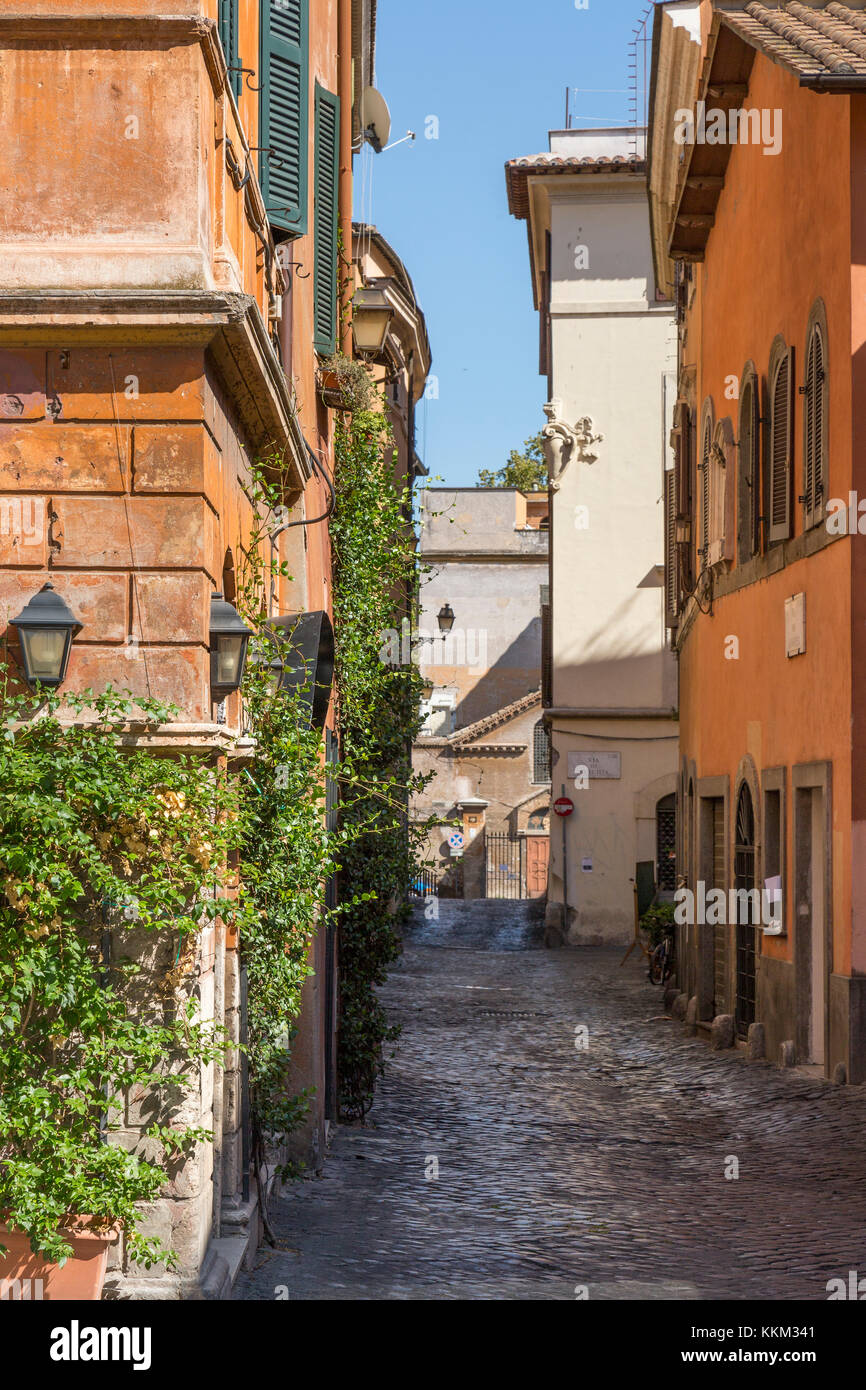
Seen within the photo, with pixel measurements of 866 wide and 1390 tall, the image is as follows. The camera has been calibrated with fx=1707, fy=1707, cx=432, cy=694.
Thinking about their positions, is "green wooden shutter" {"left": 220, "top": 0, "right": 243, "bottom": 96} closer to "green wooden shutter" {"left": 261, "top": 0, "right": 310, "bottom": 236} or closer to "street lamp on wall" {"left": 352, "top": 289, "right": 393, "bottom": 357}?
"green wooden shutter" {"left": 261, "top": 0, "right": 310, "bottom": 236}

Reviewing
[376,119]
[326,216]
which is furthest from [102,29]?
[376,119]

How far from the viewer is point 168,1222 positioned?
243 inches

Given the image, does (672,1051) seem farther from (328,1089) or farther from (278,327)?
(278,327)

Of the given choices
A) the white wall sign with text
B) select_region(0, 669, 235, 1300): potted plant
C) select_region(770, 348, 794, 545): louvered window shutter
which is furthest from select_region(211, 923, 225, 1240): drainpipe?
the white wall sign with text

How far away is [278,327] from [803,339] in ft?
15.7

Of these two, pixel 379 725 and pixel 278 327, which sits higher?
pixel 278 327

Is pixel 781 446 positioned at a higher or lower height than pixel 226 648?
higher

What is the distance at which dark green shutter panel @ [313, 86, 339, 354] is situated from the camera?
11617 millimetres

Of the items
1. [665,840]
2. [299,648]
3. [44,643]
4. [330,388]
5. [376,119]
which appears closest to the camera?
[44,643]

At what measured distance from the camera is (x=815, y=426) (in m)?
12.1

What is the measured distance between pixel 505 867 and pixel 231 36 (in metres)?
38.4

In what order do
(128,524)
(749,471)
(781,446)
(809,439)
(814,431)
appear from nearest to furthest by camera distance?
(128,524) → (814,431) → (809,439) → (781,446) → (749,471)

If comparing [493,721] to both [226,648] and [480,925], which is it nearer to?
[480,925]

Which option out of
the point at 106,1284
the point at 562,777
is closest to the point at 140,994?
the point at 106,1284
